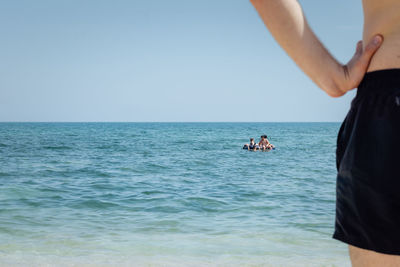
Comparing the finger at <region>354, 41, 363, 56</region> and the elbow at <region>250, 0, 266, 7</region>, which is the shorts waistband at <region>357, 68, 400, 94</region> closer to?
the finger at <region>354, 41, 363, 56</region>

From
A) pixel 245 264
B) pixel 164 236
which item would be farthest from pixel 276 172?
pixel 245 264

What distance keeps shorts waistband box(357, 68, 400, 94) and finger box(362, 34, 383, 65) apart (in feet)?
0.10

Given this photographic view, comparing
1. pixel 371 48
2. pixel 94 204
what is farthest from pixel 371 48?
pixel 94 204

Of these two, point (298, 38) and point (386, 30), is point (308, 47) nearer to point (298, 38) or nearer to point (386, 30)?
point (298, 38)

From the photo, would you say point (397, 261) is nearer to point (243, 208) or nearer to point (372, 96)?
point (372, 96)

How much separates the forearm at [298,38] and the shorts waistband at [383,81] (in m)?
0.06

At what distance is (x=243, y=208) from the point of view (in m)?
7.98

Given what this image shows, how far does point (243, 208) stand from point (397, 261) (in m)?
7.26

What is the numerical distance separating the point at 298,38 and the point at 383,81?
0.19 meters

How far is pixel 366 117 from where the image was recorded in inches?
33.7

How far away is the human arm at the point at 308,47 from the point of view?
897 millimetres

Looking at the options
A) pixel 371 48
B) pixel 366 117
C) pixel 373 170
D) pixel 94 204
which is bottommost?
pixel 94 204

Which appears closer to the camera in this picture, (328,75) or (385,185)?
(385,185)

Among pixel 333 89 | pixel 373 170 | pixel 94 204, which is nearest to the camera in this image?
pixel 373 170
